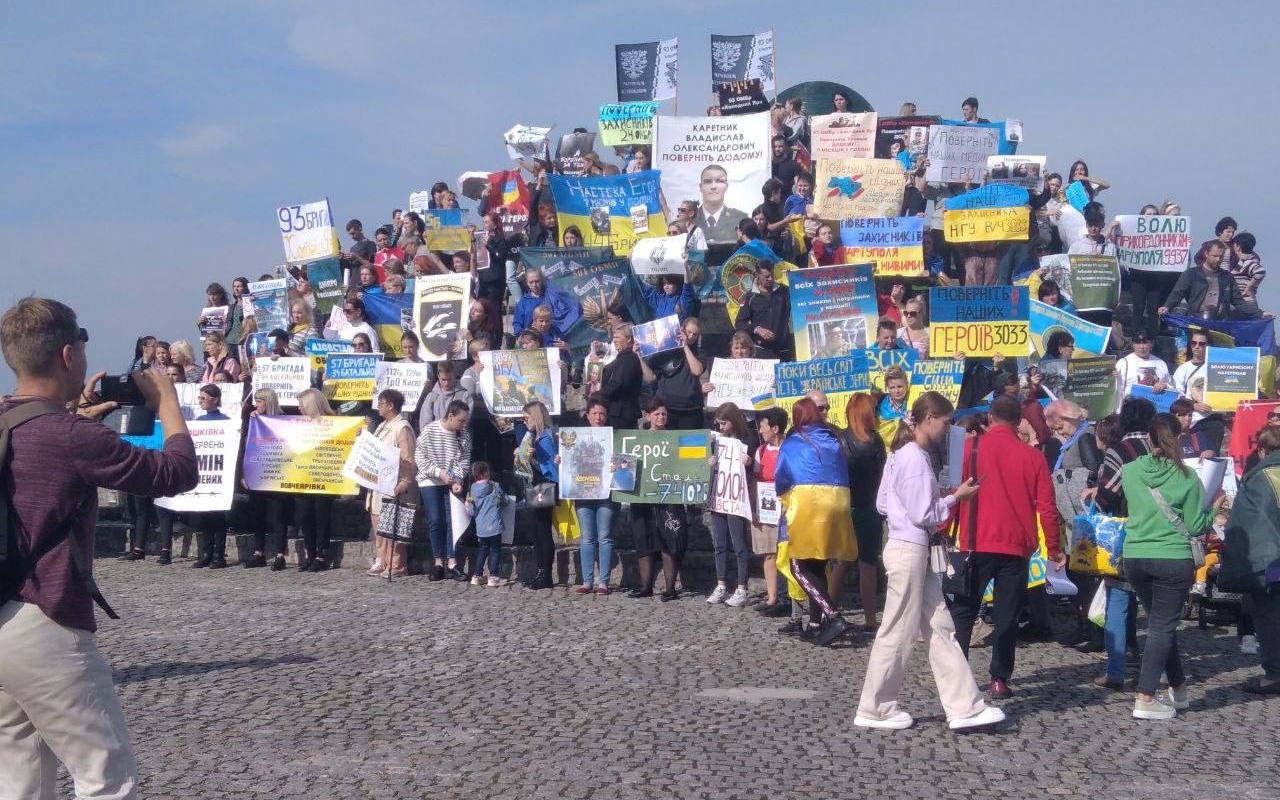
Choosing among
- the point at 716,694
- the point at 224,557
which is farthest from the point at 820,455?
the point at 224,557

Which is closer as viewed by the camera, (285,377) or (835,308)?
(835,308)

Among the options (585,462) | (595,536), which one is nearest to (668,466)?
(585,462)

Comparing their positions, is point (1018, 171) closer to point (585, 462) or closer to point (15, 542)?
point (585, 462)

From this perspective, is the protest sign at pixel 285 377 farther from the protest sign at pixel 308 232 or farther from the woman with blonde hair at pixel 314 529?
the protest sign at pixel 308 232

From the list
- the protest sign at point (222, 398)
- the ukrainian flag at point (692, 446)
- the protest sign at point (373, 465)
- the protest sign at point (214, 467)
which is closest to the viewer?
the ukrainian flag at point (692, 446)

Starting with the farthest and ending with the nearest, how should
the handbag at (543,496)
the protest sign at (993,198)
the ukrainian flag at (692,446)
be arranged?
the protest sign at (993,198) → the handbag at (543,496) → the ukrainian flag at (692,446)

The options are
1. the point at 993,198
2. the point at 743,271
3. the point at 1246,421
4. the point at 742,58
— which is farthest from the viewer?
the point at 742,58

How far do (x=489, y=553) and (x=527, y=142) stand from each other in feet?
31.6

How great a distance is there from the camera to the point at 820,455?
423 inches

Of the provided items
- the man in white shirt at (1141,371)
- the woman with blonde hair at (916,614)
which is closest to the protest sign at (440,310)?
the man in white shirt at (1141,371)

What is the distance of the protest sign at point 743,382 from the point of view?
47.8ft

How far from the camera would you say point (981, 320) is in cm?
1425

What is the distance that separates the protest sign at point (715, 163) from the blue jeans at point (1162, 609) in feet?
39.3

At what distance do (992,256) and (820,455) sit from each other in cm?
845
